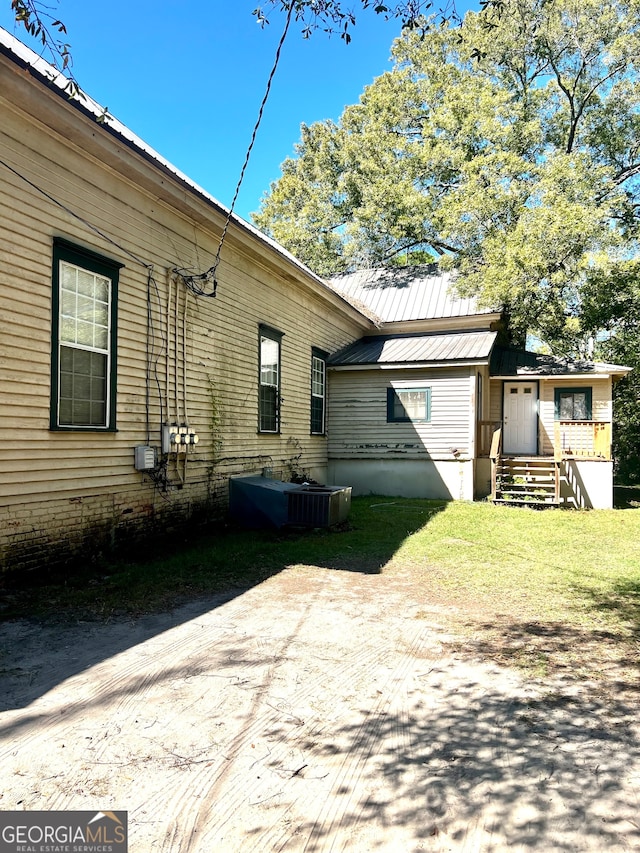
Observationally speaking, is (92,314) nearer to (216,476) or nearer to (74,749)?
(216,476)

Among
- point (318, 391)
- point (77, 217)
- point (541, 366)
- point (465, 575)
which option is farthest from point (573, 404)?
point (77, 217)

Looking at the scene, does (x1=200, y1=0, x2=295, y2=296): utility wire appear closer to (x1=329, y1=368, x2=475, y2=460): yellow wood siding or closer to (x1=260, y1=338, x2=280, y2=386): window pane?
(x1=260, y1=338, x2=280, y2=386): window pane

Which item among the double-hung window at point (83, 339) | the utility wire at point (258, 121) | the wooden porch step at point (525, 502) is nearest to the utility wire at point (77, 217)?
the double-hung window at point (83, 339)

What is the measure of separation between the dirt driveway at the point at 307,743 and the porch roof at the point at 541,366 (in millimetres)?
13589

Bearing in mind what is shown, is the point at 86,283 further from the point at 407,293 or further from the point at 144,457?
the point at 407,293

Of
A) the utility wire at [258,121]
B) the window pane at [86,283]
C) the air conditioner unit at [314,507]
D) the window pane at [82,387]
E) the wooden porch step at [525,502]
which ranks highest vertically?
the utility wire at [258,121]

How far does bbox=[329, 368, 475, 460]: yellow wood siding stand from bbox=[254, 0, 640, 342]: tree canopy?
3.94 meters

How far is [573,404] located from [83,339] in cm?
1514

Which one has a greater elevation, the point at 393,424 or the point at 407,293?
the point at 407,293

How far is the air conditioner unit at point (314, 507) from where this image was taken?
922 centimetres

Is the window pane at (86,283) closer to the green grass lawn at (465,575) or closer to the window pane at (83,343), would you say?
the window pane at (83,343)

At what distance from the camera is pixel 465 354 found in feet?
47.1

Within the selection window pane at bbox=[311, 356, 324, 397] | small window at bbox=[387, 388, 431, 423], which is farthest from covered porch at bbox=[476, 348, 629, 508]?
window pane at bbox=[311, 356, 324, 397]

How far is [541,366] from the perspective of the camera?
17.1 m
